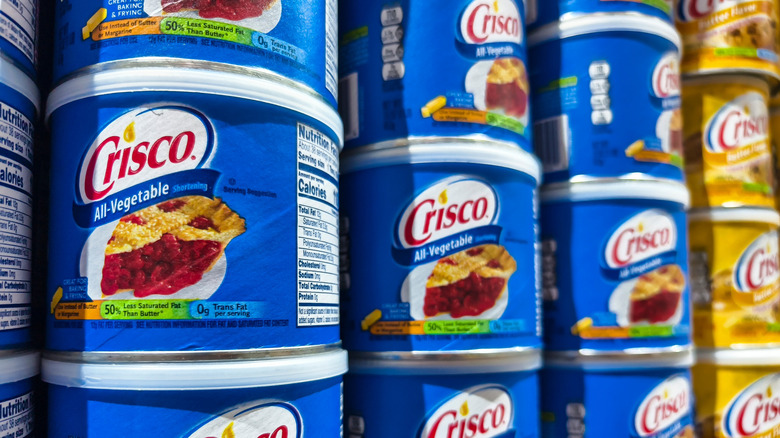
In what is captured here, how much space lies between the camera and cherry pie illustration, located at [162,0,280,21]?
2.76ft

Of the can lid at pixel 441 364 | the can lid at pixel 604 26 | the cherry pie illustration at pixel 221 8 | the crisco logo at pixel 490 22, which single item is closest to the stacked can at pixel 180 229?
the cherry pie illustration at pixel 221 8

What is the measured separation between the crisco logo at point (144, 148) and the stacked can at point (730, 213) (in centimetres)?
134

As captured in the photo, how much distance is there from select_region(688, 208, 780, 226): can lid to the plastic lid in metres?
1.21

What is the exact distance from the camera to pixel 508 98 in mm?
1205

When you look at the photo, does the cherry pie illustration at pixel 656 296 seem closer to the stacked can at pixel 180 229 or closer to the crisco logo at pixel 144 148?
the stacked can at pixel 180 229

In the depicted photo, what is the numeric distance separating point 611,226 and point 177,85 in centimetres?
93

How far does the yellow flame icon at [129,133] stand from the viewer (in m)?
0.82

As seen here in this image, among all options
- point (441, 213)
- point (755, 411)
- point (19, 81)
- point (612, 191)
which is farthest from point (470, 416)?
point (755, 411)

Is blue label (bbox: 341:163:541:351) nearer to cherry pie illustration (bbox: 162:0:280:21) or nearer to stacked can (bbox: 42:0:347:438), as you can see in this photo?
stacked can (bbox: 42:0:347:438)

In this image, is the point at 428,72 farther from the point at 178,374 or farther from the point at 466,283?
the point at 178,374

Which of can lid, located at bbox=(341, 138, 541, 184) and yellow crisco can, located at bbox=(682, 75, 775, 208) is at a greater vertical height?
yellow crisco can, located at bbox=(682, 75, 775, 208)

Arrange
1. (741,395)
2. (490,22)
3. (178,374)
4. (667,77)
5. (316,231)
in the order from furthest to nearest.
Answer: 1. (741,395)
2. (667,77)
3. (490,22)
4. (316,231)
5. (178,374)

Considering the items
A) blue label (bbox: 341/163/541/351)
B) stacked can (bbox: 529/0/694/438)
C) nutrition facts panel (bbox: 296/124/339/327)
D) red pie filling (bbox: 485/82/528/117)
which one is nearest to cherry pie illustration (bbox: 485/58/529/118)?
red pie filling (bbox: 485/82/528/117)

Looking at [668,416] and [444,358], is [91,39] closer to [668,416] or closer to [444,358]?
[444,358]
